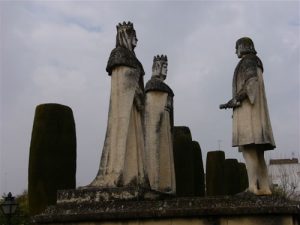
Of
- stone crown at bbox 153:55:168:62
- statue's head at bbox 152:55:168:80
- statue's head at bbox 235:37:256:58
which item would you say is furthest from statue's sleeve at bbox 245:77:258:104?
stone crown at bbox 153:55:168:62

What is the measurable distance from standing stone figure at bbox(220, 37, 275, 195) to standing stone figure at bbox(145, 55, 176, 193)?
11.2ft

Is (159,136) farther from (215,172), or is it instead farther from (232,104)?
(215,172)

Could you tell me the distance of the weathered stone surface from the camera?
352 inches

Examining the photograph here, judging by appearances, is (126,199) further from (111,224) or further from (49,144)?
(49,144)

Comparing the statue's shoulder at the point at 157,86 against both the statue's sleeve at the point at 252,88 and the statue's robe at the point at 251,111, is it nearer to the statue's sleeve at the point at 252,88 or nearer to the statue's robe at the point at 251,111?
the statue's robe at the point at 251,111

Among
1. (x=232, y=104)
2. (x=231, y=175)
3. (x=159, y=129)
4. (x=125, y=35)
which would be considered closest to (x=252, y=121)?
(x=232, y=104)

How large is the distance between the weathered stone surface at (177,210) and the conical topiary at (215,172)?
16911mm

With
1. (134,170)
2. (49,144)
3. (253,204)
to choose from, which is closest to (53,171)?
(49,144)

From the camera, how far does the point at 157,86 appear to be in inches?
581

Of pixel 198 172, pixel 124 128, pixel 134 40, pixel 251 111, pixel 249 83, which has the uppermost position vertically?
pixel 134 40

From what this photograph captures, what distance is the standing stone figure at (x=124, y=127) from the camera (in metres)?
10.9

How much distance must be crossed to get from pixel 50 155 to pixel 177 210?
12647mm

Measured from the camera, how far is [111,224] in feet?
32.5

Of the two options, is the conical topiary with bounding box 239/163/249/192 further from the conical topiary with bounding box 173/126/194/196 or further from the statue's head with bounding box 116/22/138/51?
the statue's head with bounding box 116/22/138/51
